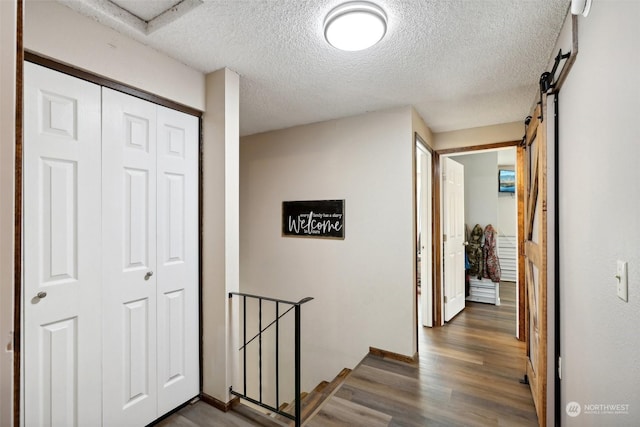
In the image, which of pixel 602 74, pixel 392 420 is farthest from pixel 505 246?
pixel 602 74

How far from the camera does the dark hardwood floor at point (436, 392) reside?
75.3 inches

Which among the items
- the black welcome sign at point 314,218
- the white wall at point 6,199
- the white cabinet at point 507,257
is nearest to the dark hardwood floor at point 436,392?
the black welcome sign at point 314,218

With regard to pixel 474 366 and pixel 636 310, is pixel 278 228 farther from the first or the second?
pixel 636 310

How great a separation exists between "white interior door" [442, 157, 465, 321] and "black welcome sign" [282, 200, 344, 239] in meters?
1.42

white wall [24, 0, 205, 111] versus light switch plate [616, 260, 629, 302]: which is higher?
white wall [24, 0, 205, 111]

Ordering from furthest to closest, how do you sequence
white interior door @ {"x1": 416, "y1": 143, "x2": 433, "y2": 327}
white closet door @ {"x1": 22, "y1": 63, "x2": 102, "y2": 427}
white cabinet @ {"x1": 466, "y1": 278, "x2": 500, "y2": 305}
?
1. white cabinet @ {"x1": 466, "y1": 278, "x2": 500, "y2": 305}
2. white interior door @ {"x1": 416, "y1": 143, "x2": 433, "y2": 327}
3. white closet door @ {"x1": 22, "y1": 63, "x2": 102, "y2": 427}

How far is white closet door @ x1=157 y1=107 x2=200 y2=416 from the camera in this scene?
1.91m

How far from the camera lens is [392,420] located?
6.27 ft

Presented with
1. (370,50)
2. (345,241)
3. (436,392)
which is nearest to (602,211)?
(370,50)

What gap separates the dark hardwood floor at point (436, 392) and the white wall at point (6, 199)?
5.53ft

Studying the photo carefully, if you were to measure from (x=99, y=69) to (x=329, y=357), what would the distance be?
294 cm

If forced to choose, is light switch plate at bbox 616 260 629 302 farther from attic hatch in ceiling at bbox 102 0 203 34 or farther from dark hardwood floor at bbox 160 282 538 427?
attic hatch in ceiling at bbox 102 0 203 34

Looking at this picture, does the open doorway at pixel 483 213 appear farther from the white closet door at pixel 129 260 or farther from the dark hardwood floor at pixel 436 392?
the white closet door at pixel 129 260

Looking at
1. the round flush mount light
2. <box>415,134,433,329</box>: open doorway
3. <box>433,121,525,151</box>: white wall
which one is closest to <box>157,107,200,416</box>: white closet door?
the round flush mount light
